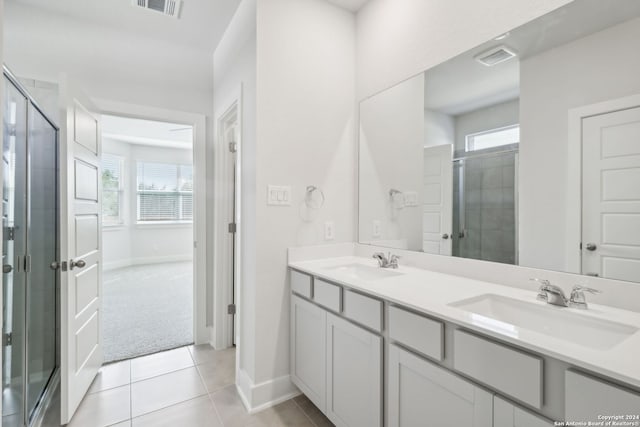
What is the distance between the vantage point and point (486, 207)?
1.55 meters

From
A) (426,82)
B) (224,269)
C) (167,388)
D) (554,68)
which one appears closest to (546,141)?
(554,68)

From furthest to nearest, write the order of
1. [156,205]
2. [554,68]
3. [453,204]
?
[156,205]
[453,204]
[554,68]

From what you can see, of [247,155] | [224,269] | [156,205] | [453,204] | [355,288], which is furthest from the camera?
[156,205]

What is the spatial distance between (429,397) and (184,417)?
153 cm

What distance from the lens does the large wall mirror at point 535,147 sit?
111 cm

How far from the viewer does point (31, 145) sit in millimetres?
1855

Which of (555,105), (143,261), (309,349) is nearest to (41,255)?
(309,349)

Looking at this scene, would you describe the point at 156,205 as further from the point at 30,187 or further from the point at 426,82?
the point at 426,82

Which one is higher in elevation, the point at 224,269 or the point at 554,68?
the point at 554,68

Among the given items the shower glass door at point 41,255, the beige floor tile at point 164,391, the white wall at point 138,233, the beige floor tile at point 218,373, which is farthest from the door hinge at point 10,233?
the white wall at point 138,233

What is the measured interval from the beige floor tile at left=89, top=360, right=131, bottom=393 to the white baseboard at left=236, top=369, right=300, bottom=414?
0.93m

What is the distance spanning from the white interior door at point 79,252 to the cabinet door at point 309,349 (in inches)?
52.9

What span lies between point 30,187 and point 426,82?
2.52 metres

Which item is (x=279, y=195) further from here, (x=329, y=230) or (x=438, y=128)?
(x=438, y=128)
